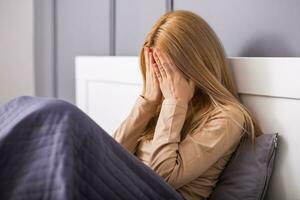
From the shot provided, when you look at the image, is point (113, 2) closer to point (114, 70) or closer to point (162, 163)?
point (114, 70)

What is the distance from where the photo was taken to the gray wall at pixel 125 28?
1079 millimetres

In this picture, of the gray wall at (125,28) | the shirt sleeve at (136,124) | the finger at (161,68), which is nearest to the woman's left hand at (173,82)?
the finger at (161,68)

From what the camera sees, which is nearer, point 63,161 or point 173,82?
point 63,161

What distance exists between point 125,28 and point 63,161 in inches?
39.0

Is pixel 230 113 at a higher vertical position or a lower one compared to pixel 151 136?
higher

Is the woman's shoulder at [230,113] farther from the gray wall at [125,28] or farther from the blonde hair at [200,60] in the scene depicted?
the gray wall at [125,28]

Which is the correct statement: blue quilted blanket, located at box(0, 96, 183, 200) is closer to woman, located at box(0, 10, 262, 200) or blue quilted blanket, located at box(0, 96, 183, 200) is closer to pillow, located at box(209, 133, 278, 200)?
woman, located at box(0, 10, 262, 200)

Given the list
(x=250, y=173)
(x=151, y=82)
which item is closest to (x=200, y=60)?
(x=151, y=82)

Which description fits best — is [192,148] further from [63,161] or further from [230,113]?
[63,161]

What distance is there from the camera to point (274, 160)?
39.9 inches

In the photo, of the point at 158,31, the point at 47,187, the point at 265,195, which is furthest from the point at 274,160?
the point at 47,187

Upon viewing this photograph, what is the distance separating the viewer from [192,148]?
39.0 inches

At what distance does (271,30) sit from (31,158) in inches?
27.6

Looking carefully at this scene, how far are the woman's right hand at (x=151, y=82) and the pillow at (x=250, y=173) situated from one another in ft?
1.01
